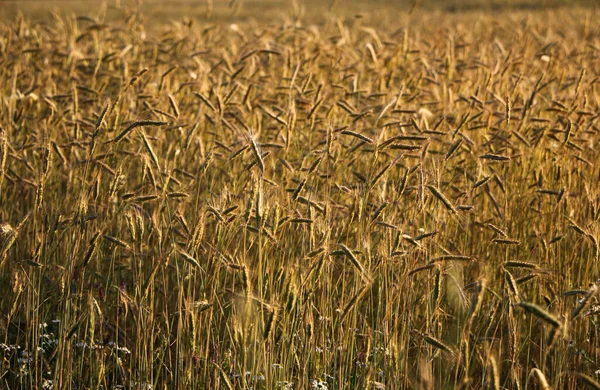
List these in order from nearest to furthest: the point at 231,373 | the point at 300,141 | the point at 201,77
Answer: the point at 231,373
the point at 300,141
the point at 201,77

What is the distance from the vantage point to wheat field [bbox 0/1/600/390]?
2383 millimetres

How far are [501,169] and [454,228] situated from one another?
1.88ft

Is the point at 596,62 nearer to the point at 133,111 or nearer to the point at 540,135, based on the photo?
the point at 540,135

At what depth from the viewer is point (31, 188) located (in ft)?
12.5

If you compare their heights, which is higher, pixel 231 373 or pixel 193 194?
pixel 193 194

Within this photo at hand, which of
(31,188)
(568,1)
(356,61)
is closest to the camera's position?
(31,188)

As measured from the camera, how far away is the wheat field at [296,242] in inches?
93.8

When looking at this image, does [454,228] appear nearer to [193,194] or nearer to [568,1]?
[193,194]

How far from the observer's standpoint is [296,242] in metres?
3.27

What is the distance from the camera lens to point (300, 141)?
409 centimetres

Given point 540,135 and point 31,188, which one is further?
point 31,188

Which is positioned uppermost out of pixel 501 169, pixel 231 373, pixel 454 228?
pixel 501 169

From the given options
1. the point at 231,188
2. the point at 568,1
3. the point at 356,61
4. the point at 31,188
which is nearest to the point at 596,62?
the point at 356,61

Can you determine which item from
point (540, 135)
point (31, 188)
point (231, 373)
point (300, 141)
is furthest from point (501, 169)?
point (31, 188)
